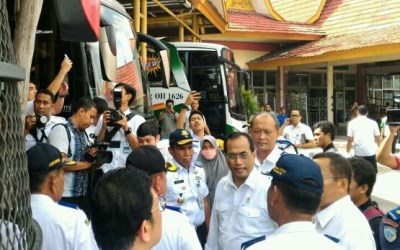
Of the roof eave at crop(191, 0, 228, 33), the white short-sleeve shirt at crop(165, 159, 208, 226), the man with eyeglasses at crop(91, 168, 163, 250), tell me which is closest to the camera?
the man with eyeglasses at crop(91, 168, 163, 250)

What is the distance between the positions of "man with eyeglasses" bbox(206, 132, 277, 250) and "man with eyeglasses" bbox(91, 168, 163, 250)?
3.98ft

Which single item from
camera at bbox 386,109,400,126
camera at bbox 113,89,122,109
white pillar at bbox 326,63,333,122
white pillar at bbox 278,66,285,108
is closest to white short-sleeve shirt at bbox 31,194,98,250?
camera at bbox 113,89,122,109

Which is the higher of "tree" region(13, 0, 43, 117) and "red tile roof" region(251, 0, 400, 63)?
"red tile roof" region(251, 0, 400, 63)

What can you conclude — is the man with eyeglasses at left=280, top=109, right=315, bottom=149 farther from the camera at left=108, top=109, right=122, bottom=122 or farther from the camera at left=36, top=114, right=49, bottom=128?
the camera at left=36, top=114, right=49, bottom=128

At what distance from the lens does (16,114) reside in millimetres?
1395

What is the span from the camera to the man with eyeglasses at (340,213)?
2264 millimetres

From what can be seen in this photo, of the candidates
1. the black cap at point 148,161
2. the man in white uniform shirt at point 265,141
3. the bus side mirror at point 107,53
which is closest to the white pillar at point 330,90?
the bus side mirror at point 107,53

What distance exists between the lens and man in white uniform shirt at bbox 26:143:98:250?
2.13m

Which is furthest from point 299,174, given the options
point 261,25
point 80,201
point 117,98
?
point 261,25

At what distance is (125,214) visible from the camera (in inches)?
59.4

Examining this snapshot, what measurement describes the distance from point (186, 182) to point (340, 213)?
4.76 ft

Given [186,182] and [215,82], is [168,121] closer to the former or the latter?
[215,82]

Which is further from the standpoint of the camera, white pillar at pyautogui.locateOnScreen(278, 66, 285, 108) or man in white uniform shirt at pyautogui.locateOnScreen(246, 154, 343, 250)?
Answer: white pillar at pyautogui.locateOnScreen(278, 66, 285, 108)

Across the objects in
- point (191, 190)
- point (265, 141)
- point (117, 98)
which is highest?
point (117, 98)
